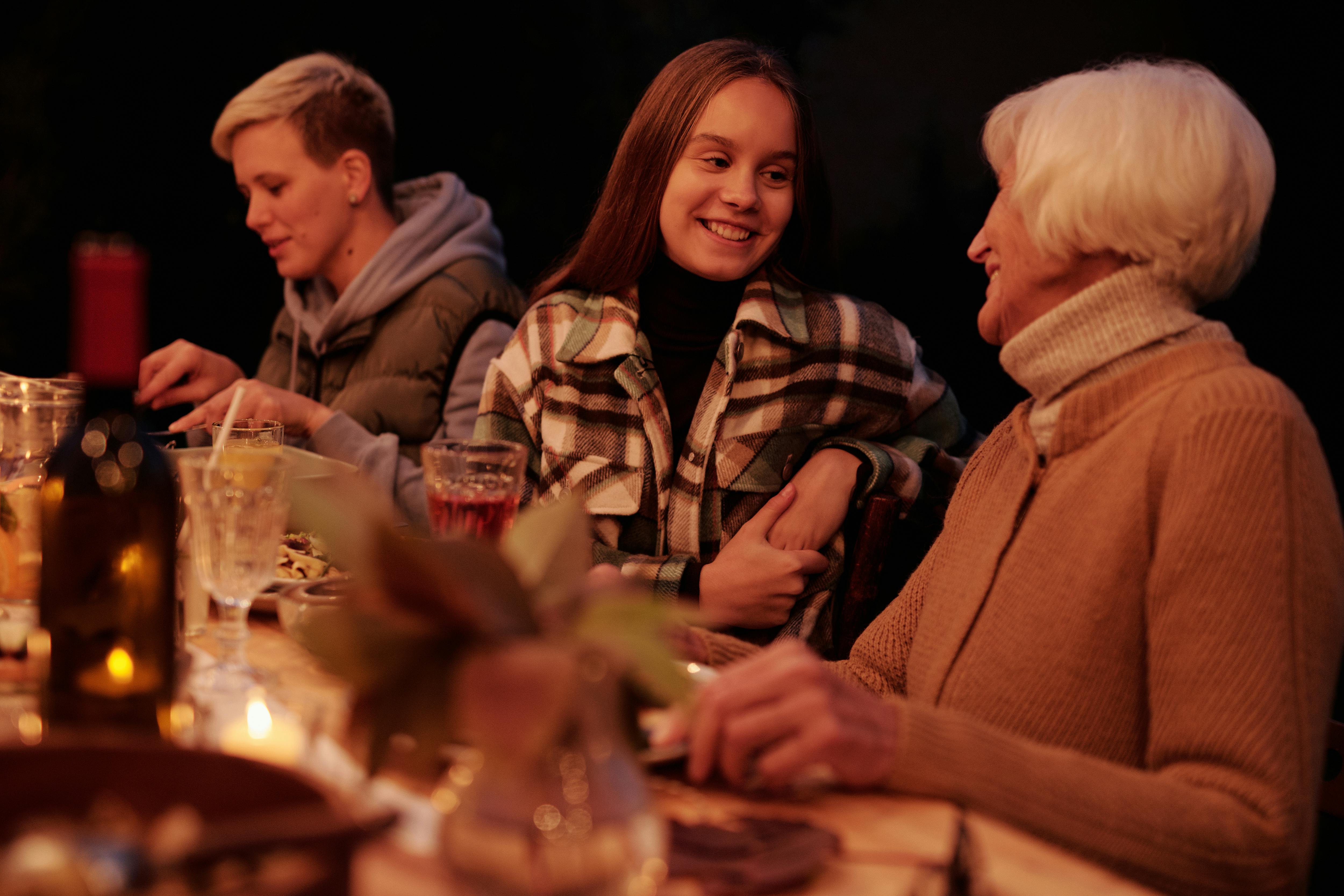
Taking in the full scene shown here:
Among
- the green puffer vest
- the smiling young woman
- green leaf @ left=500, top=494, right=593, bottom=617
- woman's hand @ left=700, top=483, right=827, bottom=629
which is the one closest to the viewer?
green leaf @ left=500, top=494, right=593, bottom=617

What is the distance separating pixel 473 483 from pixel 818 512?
34.6 inches

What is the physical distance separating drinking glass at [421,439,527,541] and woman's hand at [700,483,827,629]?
77cm

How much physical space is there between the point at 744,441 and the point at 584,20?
2224 millimetres

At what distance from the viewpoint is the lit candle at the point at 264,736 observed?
921mm

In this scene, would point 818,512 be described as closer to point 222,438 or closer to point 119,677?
point 222,438

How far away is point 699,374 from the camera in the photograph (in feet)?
7.25

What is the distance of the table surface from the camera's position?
795mm

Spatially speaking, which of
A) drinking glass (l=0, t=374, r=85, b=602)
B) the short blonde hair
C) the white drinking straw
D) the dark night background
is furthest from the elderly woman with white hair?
the short blonde hair

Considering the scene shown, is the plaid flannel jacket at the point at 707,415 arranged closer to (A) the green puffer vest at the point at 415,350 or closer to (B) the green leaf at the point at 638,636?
(A) the green puffer vest at the point at 415,350

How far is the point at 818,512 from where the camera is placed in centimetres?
197

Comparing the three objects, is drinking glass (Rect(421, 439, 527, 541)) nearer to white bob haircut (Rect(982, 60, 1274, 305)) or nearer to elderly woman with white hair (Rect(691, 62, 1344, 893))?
elderly woman with white hair (Rect(691, 62, 1344, 893))

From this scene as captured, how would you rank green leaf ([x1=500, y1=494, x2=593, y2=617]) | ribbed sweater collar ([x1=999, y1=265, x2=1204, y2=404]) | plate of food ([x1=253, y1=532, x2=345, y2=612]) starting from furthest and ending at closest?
plate of food ([x1=253, y1=532, x2=345, y2=612]) → ribbed sweater collar ([x1=999, y1=265, x2=1204, y2=404]) → green leaf ([x1=500, y1=494, x2=593, y2=617])

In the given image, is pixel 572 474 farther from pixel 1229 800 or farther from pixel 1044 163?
pixel 1229 800

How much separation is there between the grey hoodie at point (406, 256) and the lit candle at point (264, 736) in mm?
2001
